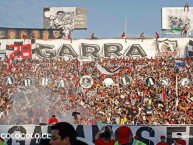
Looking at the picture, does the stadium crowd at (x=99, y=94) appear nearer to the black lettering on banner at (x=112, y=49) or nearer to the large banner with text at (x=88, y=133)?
the black lettering on banner at (x=112, y=49)

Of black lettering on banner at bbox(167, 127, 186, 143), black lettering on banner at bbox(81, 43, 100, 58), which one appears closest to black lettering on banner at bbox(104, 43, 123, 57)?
black lettering on banner at bbox(81, 43, 100, 58)

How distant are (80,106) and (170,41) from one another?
1205 centimetres

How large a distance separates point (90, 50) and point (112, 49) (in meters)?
1.67

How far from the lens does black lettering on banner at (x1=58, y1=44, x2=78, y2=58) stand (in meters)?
37.6

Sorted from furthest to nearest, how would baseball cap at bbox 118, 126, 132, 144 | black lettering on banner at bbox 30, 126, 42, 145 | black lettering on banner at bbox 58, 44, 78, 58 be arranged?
black lettering on banner at bbox 58, 44, 78, 58 < black lettering on banner at bbox 30, 126, 42, 145 < baseball cap at bbox 118, 126, 132, 144

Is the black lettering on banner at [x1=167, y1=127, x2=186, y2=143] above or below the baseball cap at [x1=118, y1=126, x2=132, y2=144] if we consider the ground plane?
below

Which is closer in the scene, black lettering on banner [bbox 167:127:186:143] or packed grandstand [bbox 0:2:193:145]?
black lettering on banner [bbox 167:127:186:143]

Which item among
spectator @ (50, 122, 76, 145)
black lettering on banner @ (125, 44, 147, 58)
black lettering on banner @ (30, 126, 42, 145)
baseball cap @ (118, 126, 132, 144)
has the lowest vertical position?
black lettering on banner @ (30, 126, 42, 145)

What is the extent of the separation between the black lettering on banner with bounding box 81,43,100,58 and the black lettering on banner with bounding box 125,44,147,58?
2.28 m

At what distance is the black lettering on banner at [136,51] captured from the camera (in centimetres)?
3744

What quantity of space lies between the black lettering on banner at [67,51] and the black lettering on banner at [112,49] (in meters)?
2.33

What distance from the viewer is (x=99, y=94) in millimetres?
30078

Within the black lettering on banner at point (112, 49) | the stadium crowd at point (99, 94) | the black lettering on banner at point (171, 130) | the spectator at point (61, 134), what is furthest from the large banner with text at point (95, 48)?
the spectator at point (61, 134)

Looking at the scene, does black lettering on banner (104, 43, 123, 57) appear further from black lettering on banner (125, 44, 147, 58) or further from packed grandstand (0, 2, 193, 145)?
black lettering on banner (125, 44, 147, 58)
